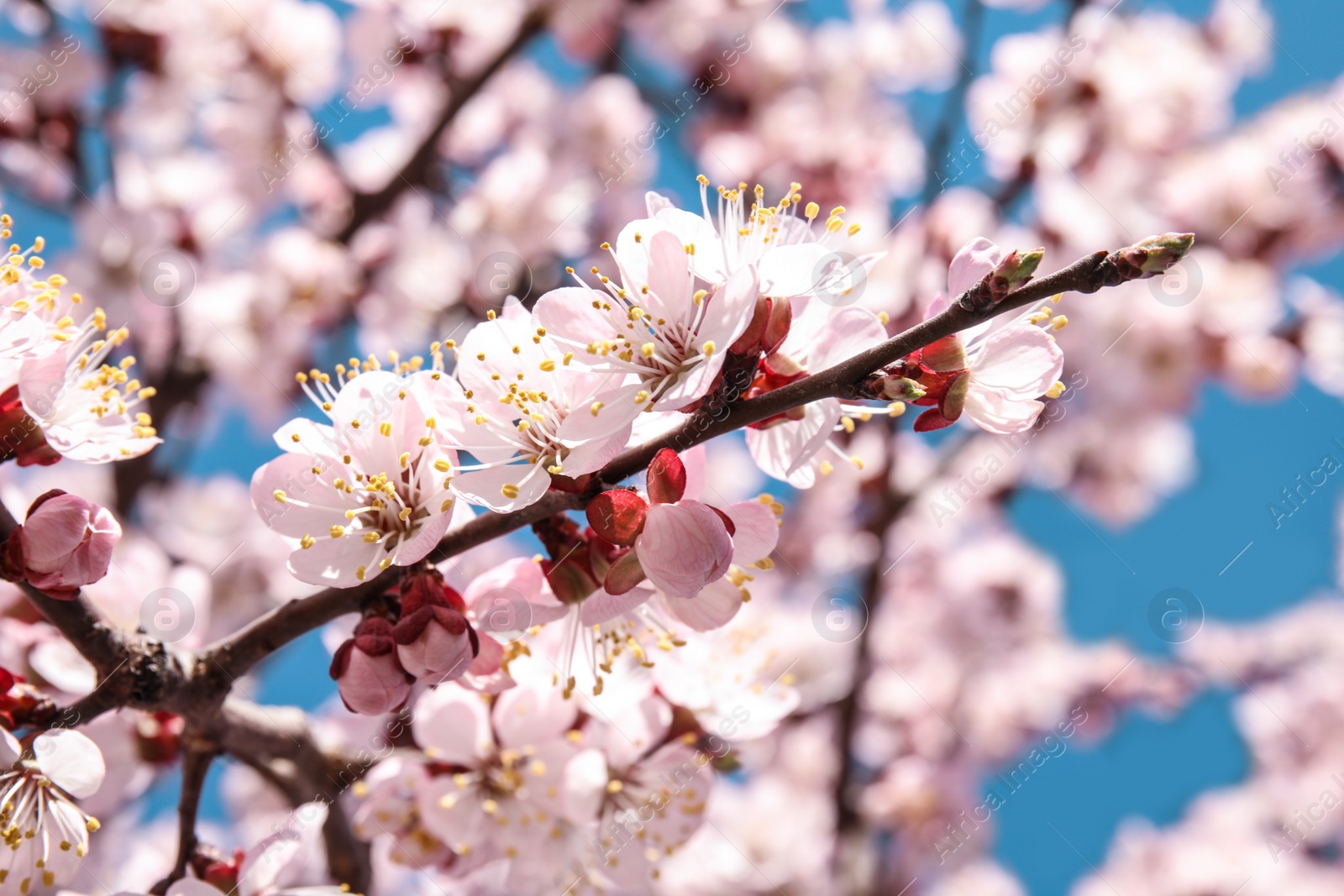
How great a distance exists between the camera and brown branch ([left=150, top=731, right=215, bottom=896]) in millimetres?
1281

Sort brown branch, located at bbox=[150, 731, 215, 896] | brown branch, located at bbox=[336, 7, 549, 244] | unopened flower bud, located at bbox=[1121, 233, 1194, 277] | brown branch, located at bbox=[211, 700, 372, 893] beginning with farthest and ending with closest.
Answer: brown branch, located at bbox=[336, 7, 549, 244] < brown branch, located at bbox=[211, 700, 372, 893] < brown branch, located at bbox=[150, 731, 215, 896] < unopened flower bud, located at bbox=[1121, 233, 1194, 277]

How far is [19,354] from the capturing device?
108cm

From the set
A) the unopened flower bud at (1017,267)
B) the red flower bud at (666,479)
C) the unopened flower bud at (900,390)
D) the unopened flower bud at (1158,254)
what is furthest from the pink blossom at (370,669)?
the unopened flower bud at (1158,254)

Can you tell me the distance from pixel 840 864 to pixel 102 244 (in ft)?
10.4

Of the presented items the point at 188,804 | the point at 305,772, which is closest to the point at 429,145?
the point at 305,772

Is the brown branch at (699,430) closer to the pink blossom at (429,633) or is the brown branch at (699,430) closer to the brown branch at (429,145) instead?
the pink blossom at (429,633)

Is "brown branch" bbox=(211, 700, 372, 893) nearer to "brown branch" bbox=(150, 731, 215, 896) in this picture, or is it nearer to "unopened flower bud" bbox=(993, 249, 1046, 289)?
"brown branch" bbox=(150, 731, 215, 896)

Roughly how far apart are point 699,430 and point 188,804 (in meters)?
0.93

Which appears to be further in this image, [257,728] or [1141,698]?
[1141,698]

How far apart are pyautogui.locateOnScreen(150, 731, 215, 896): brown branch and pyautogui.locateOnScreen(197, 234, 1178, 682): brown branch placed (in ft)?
0.75

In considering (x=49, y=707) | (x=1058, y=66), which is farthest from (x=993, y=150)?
(x=49, y=707)

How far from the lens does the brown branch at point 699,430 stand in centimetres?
94

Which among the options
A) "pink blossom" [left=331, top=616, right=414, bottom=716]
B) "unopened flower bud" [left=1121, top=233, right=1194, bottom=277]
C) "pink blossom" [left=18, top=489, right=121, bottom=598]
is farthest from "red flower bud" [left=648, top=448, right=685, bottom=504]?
"pink blossom" [left=18, top=489, right=121, bottom=598]

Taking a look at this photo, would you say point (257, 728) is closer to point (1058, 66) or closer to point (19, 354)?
point (19, 354)
